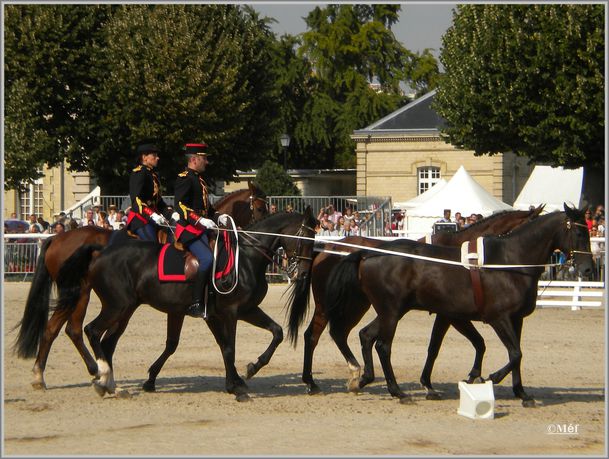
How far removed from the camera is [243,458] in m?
8.73

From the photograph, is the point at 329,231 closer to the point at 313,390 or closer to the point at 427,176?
the point at 313,390

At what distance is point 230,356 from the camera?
1232cm

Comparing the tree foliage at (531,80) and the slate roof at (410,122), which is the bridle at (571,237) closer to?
the tree foliage at (531,80)

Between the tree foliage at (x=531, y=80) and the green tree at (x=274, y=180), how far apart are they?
412 inches

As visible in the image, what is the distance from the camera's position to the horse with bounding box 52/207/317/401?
12497mm

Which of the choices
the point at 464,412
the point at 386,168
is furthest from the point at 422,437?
the point at 386,168

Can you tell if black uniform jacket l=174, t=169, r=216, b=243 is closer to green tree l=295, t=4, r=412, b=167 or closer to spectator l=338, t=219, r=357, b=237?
spectator l=338, t=219, r=357, b=237

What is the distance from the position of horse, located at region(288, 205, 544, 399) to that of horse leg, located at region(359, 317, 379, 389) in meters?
0.02

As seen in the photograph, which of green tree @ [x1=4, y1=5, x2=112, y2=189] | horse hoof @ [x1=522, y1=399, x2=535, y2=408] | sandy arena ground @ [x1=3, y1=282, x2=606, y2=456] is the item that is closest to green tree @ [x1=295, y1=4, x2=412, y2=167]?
green tree @ [x1=4, y1=5, x2=112, y2=189]

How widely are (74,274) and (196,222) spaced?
164 cm

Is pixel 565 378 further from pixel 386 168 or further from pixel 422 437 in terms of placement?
pixel 386 168

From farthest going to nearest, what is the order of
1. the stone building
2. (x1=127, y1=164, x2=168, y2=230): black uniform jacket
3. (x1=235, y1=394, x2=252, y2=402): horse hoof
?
the stone building → (x1=127, y1=164, x2=168, y2=230): black uniform jacket → (x1=235, y1=394, x2=252, y2=402): horse hoof

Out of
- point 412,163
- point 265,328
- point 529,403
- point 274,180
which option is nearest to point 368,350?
point 265,328

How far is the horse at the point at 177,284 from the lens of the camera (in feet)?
41.0
